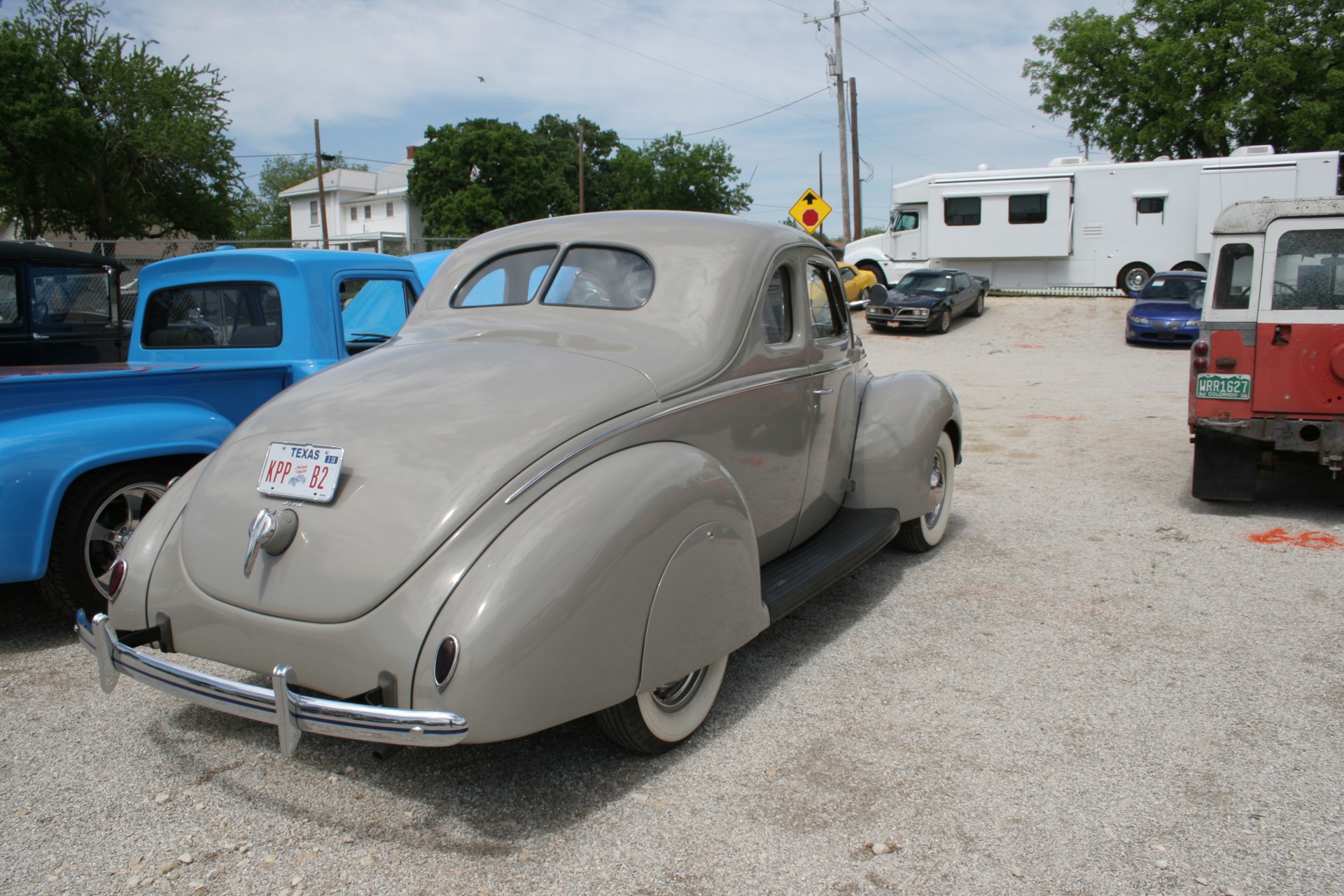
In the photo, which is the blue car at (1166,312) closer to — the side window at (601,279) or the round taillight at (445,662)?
the side window at (601,279)

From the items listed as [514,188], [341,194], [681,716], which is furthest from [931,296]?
[341,194]

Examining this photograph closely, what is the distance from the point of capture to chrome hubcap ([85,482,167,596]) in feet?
13.4

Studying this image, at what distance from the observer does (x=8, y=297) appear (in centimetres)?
706

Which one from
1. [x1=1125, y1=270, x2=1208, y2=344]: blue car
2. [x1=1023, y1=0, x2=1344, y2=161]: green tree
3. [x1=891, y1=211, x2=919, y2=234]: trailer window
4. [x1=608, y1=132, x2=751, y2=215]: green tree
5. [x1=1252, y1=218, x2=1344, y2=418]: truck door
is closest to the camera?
[x1=1252, y1=218, x2=1344, y2=418]: truck door

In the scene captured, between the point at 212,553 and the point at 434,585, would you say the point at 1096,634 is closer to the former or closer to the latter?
the point at 434,585

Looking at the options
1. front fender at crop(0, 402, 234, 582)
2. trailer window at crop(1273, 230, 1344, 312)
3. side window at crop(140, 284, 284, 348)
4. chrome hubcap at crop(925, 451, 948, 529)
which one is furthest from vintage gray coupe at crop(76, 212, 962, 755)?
trailer window at crop(1273, 230, 1344, 312)

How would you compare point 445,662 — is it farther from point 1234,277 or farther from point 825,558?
point 1234,277

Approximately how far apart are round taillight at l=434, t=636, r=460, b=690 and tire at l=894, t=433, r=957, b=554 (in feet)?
11.3

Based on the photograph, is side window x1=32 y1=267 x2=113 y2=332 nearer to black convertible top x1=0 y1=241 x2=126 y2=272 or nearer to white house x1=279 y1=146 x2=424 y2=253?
black convertible top x1=0 y1=241 x2=126 y2=272

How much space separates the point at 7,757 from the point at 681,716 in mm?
2299

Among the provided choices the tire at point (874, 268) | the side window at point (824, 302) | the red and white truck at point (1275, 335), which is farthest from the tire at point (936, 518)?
the tire at point (874, 268)

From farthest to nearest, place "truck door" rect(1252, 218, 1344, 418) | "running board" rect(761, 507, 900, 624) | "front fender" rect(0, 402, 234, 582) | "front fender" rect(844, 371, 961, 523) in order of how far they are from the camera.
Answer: "truck door" rect(1252, 218, 1344, 418)
"front fender" rect(844, 371, 961, 523)
"front fender" rect(0, 402, 234, 582)
"running board" rect(761, 507, 900, 624)

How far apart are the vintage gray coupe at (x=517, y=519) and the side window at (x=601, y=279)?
0.01 meters

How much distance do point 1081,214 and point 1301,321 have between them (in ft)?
63.1
